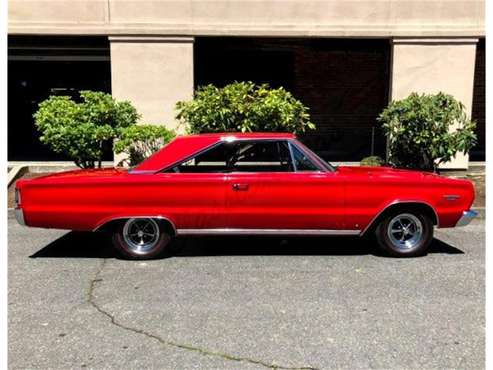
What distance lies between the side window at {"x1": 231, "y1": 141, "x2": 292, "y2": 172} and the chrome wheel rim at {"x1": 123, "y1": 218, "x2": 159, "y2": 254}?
1.24 metres

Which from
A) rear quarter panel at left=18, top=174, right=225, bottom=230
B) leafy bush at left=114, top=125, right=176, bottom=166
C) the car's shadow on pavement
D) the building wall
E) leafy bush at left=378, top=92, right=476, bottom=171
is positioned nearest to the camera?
rear quarter panel at left=18, top=174, right=225, bottom=230

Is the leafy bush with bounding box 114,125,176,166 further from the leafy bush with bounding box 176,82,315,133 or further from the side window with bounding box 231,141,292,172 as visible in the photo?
the side window with bounding box 231,141,292,172

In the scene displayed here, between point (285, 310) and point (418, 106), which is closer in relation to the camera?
point (285, 310)

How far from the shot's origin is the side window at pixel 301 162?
6.05 meters

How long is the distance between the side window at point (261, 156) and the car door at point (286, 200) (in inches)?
4.2

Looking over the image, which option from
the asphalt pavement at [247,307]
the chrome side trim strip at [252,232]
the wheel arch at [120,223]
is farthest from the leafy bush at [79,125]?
the chrome side trim strip at [252,232]

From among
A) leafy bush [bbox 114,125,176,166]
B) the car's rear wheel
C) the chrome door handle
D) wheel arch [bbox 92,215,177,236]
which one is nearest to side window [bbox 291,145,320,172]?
the chrome door handle

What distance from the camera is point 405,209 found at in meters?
6.11

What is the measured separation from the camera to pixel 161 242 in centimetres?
607

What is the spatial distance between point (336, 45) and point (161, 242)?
11215 millimetres

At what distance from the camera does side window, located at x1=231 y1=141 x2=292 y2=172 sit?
611 centimetres

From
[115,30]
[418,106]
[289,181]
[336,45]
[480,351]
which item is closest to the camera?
[480,351]

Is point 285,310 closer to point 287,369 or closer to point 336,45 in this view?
point 287,369
